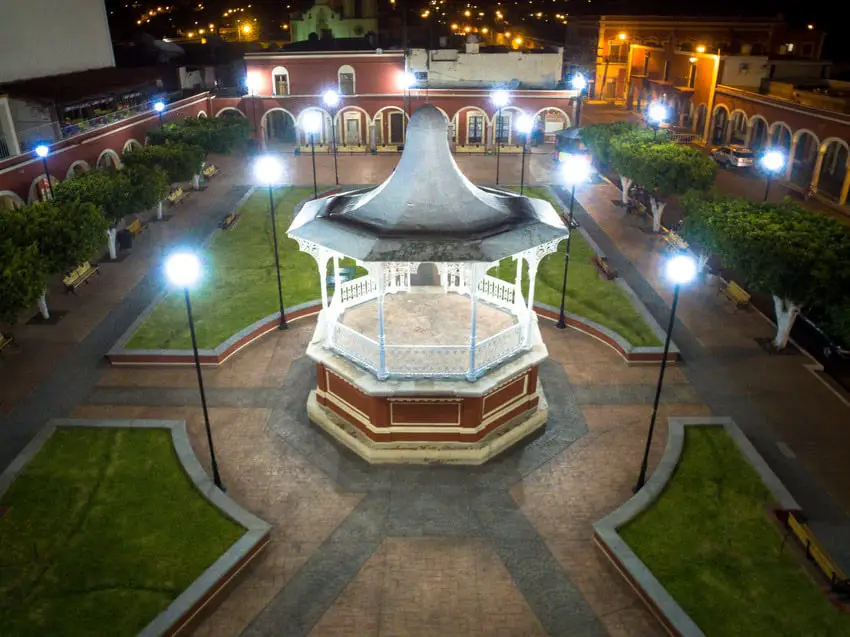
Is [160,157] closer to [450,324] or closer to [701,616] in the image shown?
[450,324]

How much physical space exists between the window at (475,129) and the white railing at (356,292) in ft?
109

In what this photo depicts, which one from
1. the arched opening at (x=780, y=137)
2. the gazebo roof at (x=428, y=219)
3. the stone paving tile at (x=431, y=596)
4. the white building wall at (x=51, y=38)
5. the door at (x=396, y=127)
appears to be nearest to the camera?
the stone paving tile at (x=431, y=596)

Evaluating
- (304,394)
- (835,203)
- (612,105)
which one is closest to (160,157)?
(304,394)

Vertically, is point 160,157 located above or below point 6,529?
above

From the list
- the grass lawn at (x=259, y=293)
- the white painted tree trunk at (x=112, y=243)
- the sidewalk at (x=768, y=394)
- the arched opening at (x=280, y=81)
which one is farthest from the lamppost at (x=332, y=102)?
the sidewalk at (x=768, y=394)

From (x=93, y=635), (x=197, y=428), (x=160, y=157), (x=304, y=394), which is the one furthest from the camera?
(x=160, y=157)

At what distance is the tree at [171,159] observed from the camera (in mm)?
30109

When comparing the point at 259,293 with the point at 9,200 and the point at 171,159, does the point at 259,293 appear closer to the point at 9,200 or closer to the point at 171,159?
the point at 171,159

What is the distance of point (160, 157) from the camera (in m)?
30.7

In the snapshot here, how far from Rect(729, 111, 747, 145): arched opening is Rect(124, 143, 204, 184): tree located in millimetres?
38846

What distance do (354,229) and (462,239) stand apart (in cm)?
234

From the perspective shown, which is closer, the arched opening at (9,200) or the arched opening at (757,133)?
the arched opening at (9,200)

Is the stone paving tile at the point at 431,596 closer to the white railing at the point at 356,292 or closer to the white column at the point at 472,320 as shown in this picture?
the white column at the point at 472,320

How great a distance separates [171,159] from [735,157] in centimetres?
3464
